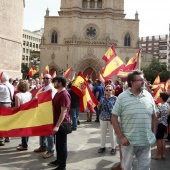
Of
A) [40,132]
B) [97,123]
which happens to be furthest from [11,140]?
[97,123]

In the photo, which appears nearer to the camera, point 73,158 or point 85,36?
point 73,158

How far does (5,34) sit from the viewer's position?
18.2 metres

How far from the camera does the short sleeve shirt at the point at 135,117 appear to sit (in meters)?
3.69

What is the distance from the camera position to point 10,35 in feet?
61.3

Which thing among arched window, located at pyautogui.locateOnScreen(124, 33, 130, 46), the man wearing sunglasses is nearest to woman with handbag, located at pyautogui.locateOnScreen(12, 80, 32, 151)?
the man wearing sunglasses

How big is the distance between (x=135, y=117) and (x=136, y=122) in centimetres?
7

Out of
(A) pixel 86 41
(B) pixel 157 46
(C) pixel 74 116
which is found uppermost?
(B) pixel 157 46

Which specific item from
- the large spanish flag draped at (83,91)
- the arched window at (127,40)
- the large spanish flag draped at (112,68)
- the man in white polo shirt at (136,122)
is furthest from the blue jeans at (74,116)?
the arched window at (127,40)

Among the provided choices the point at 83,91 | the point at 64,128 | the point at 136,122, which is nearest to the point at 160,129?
the point at 64,128

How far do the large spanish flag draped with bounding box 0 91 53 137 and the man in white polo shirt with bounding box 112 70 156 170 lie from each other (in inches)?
74.2

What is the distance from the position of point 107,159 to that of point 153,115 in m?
2.56

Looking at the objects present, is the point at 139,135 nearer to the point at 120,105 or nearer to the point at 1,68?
the point at 120,105

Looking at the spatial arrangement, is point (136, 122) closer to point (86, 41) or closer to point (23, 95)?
point (23, 95)

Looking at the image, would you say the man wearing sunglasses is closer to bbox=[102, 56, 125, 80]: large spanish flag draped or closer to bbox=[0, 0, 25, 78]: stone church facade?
bbox=[102, 56, 125, 80]: large spanish flag draped
